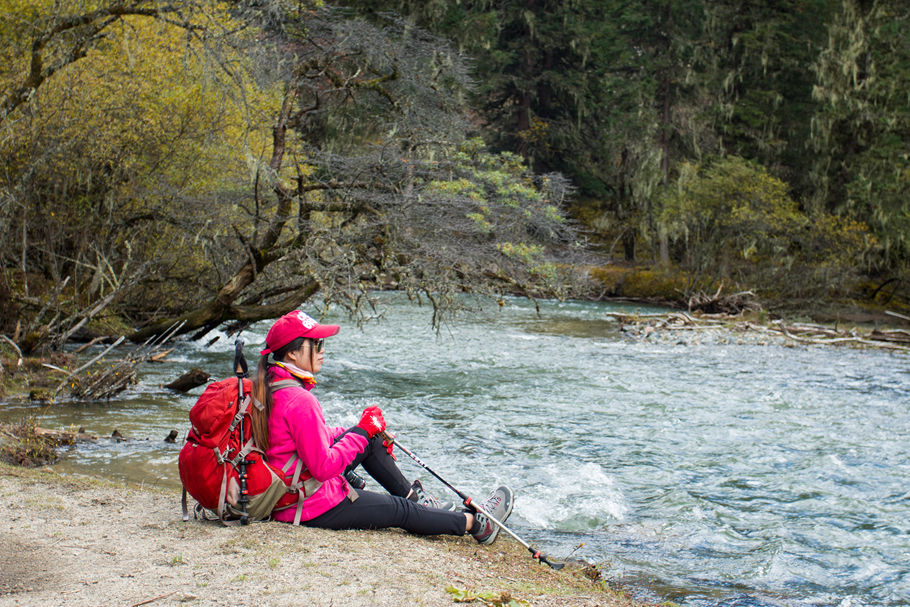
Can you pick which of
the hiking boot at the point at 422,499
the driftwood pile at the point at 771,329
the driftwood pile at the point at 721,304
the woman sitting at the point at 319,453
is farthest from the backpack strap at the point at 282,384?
the driftwood pile at the point at 721,304

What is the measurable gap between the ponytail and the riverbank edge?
54 cm

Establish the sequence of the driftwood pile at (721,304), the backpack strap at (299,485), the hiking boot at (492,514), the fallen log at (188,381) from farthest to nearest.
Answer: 1. the driftwood pile at (721,304)
2. the fallen log at (188,381)
3. the hiking boot at (492,514)
4. the backpack strap at (299,485)

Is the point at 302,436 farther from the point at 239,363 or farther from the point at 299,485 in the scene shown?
the point at 239,363

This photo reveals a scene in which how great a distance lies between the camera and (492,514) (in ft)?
17.6

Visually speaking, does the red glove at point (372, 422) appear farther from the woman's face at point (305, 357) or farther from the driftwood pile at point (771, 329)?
the driftwood pile at point (771, 329)

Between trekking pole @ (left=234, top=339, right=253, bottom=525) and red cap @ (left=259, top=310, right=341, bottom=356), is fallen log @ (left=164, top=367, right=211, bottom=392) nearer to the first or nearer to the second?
trekking pole @ (left=234, top=339, right=253, bottom=525)

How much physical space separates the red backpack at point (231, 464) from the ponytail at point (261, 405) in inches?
1.2

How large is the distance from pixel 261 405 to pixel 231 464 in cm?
36

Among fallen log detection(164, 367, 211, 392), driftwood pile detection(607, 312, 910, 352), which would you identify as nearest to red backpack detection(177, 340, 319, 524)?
fallen log detection(164, 367, 211, 392)

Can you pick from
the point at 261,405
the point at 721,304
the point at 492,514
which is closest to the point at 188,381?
the point at 492,514

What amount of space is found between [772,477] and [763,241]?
22310mm

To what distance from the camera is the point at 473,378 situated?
13289mm

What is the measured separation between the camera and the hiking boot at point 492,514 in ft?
17.0

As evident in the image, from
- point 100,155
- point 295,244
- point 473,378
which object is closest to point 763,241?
point 473,378
